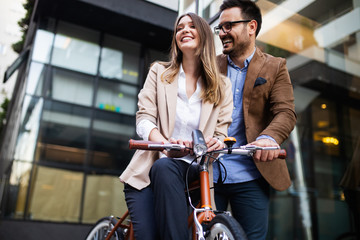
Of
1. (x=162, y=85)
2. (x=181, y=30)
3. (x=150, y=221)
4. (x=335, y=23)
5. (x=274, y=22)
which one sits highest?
(x=335, y=23)

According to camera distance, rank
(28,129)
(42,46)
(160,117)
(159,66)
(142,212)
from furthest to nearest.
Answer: (42,46) → (28,129) → (159,66) → (160,117) → (142,212)

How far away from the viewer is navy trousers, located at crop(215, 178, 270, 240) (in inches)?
90.7

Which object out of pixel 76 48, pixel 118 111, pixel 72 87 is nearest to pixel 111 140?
pixel 118 111

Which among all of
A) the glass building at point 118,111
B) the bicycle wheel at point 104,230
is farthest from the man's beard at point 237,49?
the glass building at point 118,111

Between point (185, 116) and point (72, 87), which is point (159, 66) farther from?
point (72, 87)

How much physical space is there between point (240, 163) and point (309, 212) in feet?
16.3

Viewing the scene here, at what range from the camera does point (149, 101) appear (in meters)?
2.21

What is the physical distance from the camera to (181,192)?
70.9 inches

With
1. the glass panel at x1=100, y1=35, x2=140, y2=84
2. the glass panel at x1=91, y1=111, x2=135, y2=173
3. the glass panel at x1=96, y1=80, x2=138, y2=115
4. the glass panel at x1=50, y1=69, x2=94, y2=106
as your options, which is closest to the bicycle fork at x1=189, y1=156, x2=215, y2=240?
the glass panel at x1=91, y1=111, x2=135, y2=173

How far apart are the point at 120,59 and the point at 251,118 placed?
10.7 metres

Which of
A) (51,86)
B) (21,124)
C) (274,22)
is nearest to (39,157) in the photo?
(21,124)

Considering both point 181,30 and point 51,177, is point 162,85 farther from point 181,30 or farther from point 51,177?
point 51,177

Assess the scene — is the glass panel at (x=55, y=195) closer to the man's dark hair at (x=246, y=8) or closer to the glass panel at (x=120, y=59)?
the glass panel at (x=120, y=59)

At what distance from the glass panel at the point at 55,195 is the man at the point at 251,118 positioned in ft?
29.6
